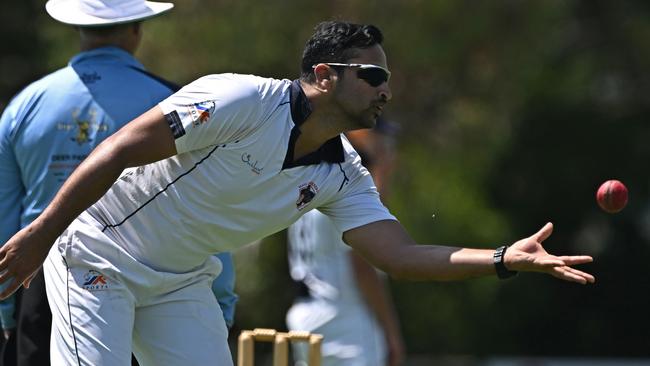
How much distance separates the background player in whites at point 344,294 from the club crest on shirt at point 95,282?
254 cm

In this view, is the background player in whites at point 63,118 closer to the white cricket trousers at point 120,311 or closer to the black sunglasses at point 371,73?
the white cricket trousers at point 120,311

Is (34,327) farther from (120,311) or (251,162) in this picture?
(251,162)

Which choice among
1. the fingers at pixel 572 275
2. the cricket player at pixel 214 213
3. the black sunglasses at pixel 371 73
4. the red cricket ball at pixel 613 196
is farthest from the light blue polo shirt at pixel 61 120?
the fingers at pixel 572 275

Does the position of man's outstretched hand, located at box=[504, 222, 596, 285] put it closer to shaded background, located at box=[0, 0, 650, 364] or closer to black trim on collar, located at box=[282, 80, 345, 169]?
black trim on collar, located at box=[282, 80, 345, 169]

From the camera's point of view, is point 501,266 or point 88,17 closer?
point 501,266

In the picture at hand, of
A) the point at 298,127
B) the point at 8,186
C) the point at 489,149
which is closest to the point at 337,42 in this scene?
the point at 298,127

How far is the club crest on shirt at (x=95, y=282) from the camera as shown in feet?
15.1

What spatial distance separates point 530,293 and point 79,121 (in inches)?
369

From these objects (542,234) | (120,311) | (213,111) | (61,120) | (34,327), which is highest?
(213,111)

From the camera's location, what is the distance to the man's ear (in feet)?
15.3

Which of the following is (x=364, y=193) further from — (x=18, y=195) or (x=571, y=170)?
(x=571, y=170)

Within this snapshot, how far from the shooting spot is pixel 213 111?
4379 millimetres

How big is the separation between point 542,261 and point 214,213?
1.19m

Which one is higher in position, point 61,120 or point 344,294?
point 61,120
